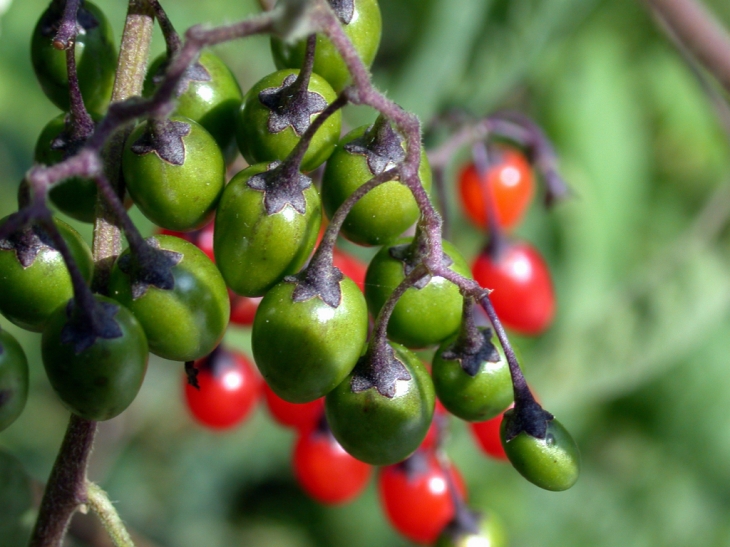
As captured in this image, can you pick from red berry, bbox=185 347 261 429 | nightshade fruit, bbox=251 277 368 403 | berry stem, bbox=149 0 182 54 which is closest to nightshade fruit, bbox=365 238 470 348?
nightshade fruit, bbox=251 277 368 403

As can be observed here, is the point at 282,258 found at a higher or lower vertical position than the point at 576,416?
higher

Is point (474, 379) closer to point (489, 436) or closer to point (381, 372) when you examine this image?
point (381, 372)

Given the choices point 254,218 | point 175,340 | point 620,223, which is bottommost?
point 620,223

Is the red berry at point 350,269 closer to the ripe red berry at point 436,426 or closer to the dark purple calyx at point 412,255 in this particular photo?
the ripe red berry at point 436,426

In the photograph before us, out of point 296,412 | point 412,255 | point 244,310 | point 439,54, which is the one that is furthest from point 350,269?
point 439,54

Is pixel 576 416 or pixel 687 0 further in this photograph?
pixel 576 416

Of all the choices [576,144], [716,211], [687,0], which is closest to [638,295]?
[716,211]

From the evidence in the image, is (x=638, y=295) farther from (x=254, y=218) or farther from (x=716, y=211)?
(x=254, y=218)
